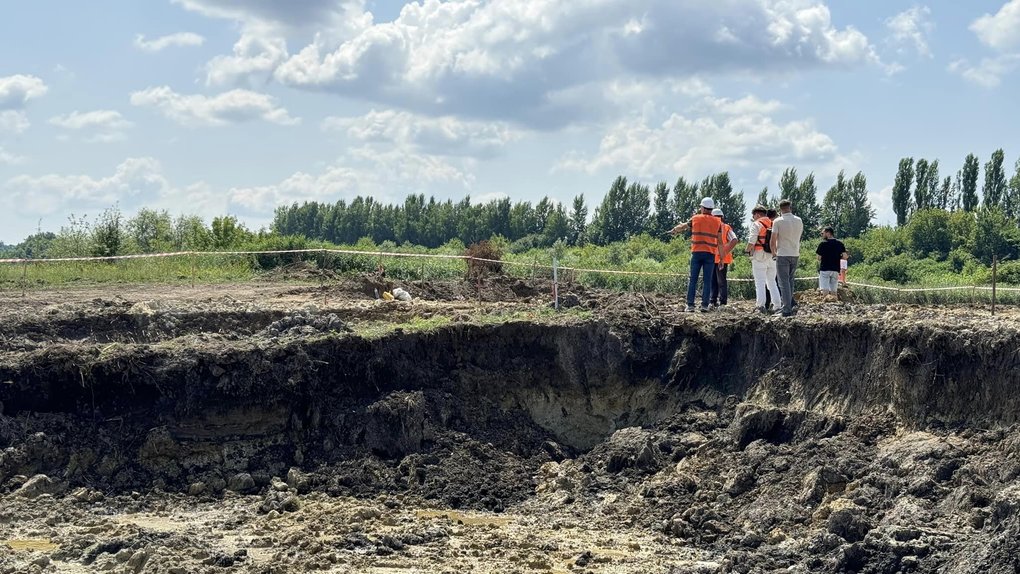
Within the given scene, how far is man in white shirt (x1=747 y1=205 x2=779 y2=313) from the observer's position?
651 inches

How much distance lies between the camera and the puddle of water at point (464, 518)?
43.5ft

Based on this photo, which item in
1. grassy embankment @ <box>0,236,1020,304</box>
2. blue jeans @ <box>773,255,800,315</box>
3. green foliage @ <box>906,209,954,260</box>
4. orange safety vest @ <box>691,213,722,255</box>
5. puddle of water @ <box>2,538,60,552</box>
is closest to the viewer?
puddle of water @ <box>2,538,60,552</box>

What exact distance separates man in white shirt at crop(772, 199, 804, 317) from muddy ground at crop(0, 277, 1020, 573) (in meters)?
0.53

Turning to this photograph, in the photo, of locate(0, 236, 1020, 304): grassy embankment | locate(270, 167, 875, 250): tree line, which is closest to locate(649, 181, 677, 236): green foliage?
locate(270, 167, 875, 250): tree line

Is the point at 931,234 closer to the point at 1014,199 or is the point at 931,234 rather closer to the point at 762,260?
the point at 1014,199

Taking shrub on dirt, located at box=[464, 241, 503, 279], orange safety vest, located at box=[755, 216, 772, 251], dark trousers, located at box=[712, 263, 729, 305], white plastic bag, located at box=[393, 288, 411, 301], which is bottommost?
white plastic bag, located at box=[393, 288, 411, 301]

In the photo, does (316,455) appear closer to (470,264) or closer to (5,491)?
(5,491)

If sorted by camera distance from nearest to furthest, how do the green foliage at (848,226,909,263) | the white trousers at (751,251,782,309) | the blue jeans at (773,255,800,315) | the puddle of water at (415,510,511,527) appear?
the puddle of water at (415,510,511,527) → the blue jeans at (773,255,800,315) → the white trousers at (751,251,782,309) → the green foliage at (848,226,909,263)

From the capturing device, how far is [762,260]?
656 inches

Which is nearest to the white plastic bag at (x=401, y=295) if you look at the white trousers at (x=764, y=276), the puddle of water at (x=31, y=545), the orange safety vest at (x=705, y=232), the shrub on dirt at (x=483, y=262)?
the shrub on dirt at (x=483, y=262)

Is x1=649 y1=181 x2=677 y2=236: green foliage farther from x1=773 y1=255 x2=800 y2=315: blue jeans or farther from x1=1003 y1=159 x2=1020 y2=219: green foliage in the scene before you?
x1=773 y1=255 x2=800 y2=315: blue jeans

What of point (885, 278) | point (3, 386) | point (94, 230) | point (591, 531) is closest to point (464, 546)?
point (591, 531)

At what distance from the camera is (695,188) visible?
190 feet

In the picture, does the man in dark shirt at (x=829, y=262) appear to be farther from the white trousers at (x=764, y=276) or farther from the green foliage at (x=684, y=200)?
the green foliage at (x=684, y=200)
